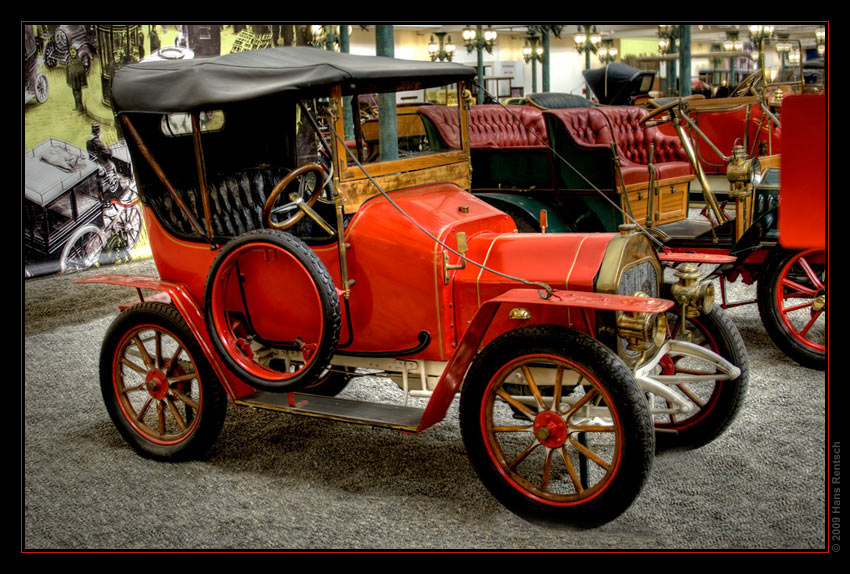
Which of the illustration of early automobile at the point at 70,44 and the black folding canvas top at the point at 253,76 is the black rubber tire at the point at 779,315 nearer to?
the black folding canvas top at the point at 253,76

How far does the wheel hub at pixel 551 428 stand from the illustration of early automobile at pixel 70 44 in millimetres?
6163

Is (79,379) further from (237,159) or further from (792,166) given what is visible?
(792,166)

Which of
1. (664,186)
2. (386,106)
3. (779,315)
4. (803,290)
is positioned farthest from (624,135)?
(779,315)

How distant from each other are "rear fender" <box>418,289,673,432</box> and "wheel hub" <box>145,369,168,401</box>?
4.00 ft

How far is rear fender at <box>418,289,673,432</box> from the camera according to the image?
248 cm

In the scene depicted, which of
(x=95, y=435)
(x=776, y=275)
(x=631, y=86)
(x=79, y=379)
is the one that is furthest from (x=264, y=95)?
(x=631, y=86)

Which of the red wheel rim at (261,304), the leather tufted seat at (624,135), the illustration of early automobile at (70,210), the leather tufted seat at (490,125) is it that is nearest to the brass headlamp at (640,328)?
the red wheel rim at (261,304)

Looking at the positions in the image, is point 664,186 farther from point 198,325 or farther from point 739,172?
point 198,325

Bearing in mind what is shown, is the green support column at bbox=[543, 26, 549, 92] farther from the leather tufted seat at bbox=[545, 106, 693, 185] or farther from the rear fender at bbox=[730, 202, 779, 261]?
the rear fender at bbox=[730, 202, 779, 261]

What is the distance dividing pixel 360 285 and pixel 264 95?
31.1 inches

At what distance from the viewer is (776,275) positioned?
14.1ft

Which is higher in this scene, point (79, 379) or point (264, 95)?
point (264, 95)

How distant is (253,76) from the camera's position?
9.48 feet

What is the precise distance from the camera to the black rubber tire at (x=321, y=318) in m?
2.78
